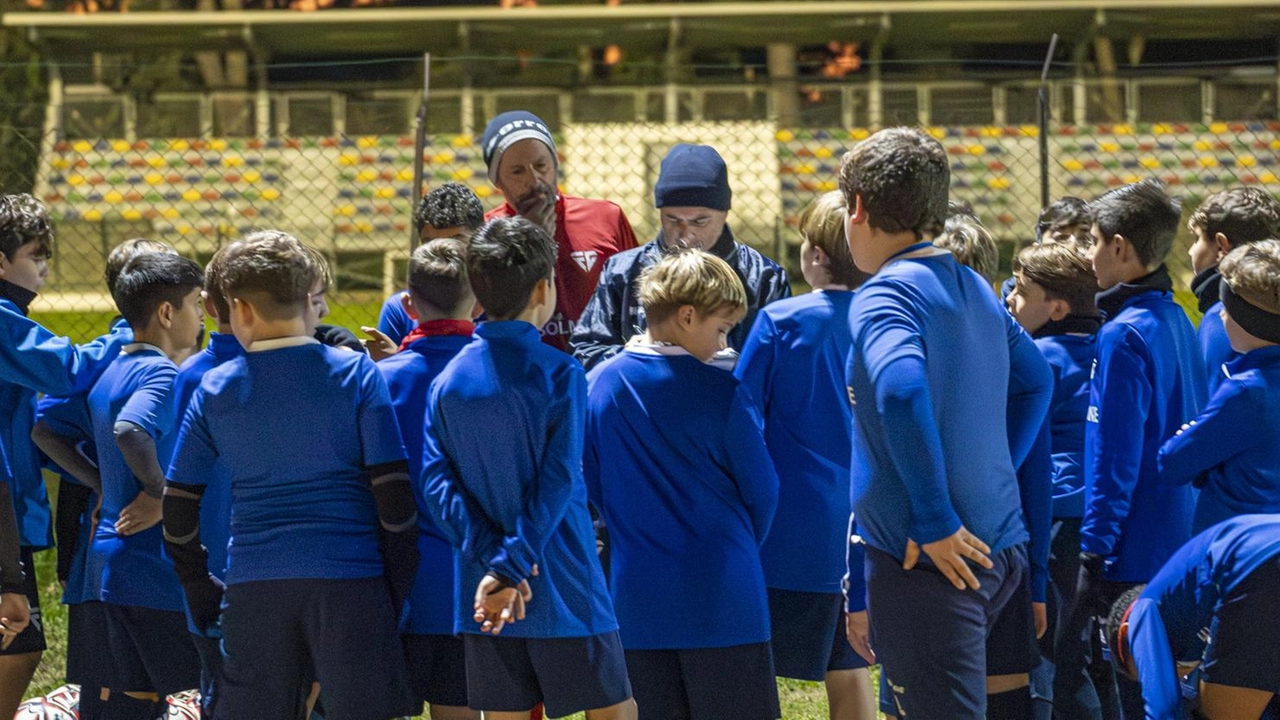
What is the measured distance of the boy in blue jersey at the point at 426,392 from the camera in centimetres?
353

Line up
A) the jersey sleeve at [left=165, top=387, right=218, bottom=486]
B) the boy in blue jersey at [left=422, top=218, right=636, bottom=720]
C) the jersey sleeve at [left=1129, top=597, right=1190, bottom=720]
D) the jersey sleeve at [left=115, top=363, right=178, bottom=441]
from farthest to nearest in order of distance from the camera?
the jersey sleeve at [left=115, top=363, right=178, bottom=441] < the jersey sleeve at [left=165, top=387, right=218, bottom=486] < the boy in blue jersey at [left=422, top=218, right=636, bottom=720] < the jersey sleeve at [left=1129, top=597, right=1190, bottom=720]

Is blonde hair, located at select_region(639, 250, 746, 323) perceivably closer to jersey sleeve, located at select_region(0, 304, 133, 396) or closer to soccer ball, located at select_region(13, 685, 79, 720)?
jersey sleeve, located at select_region(0, 304, 133, 396)

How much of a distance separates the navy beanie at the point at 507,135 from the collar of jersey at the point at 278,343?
150 cm

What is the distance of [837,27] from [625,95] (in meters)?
5.48

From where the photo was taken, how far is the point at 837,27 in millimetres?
23703

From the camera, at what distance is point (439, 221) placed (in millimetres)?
4395

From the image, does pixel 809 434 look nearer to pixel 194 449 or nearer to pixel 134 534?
pixel 194 449

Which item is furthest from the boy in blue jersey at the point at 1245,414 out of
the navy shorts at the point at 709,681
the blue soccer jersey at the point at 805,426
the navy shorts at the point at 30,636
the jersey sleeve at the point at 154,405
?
the navy shorts at the point at 30,636

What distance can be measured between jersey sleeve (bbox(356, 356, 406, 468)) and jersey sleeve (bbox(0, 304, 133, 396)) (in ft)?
4.23

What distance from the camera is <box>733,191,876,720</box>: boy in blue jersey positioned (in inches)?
143

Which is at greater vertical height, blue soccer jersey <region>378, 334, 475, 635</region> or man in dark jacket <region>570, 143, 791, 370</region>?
man in dark jacket <region>570, 143, 791, 370</region>

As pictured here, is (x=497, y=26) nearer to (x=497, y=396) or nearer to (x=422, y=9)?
(x=422, y=9)

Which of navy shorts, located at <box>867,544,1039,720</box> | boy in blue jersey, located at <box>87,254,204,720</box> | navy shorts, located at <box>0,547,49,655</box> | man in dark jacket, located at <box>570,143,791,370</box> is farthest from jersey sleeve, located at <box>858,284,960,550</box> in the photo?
navy shorts, located at <box>0,547,49,655</box>

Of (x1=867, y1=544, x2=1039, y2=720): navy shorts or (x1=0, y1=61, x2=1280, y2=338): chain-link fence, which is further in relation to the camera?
(x1=0, y1=61, x2=1280, y2=338): chain-link fence
